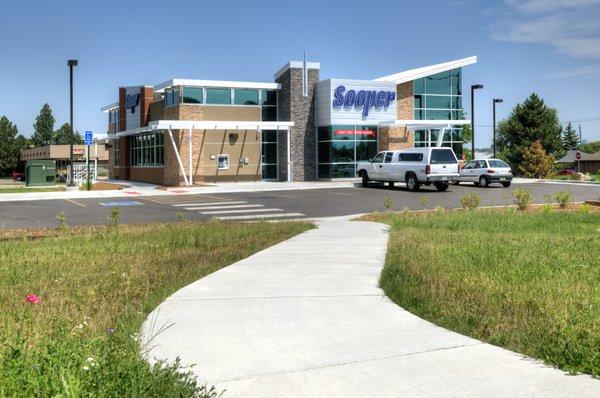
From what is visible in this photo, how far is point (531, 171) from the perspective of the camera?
184ft

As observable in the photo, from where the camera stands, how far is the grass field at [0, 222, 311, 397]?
144 inches

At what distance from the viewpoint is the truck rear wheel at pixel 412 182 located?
30891mm

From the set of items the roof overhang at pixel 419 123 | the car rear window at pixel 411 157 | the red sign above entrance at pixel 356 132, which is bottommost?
the car rear window at pixel 411 157

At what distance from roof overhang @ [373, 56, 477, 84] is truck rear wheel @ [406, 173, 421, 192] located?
12313 millimetres

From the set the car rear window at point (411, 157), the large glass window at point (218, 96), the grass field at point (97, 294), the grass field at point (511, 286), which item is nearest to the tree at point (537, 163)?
the car rear window at point (411, 157)

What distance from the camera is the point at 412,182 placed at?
3114 cm

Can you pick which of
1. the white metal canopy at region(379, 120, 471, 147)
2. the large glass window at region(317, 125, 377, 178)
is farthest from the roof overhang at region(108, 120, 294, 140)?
the white metal canopy at region(379, 120, 471, 147)

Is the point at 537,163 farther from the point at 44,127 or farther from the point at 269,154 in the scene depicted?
the point at 44,127

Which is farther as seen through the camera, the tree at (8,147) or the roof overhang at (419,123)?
the tree at (8,147)

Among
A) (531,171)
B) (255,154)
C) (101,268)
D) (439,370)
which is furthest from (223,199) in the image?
(531,171)

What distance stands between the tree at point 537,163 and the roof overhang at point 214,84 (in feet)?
87.6

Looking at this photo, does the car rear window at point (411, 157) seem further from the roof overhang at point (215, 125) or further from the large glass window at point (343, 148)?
the roof overhang at point (215, 125)

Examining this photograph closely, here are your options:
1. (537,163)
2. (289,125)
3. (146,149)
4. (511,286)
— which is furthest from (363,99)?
(511,286)

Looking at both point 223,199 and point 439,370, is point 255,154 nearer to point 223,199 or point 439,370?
point 223,199
